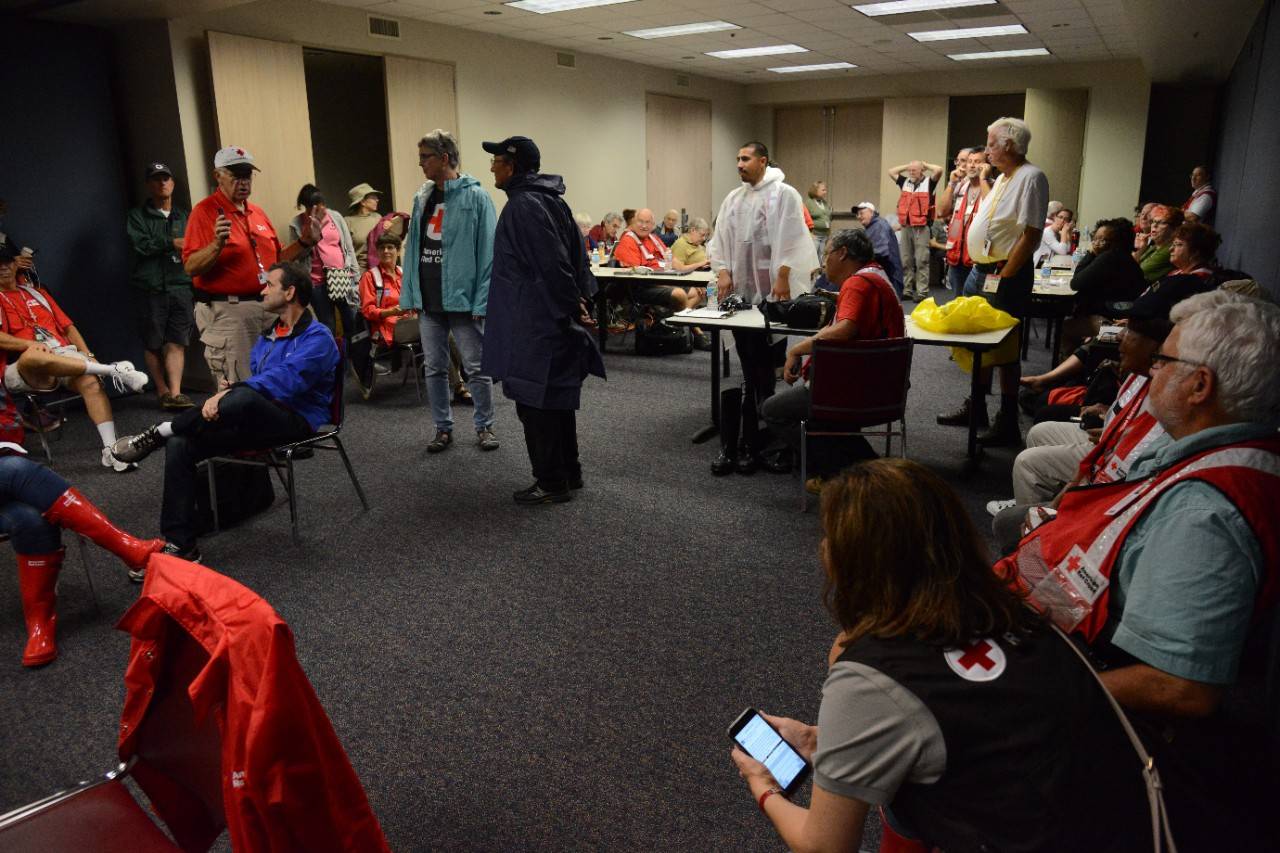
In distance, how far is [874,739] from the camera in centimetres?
100

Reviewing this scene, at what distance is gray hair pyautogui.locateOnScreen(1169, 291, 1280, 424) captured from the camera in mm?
1472

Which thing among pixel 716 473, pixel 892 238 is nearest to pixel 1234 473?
pixel 716 473

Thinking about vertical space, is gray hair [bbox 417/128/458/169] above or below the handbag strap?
above

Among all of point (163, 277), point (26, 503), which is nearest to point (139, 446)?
point (26, 503)

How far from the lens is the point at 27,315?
455 cm

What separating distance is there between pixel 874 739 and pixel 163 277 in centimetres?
602

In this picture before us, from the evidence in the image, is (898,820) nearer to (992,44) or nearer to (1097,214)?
(992,44)

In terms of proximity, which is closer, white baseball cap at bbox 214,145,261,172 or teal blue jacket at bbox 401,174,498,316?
teal blue jacket at bbox 401,174,498,316

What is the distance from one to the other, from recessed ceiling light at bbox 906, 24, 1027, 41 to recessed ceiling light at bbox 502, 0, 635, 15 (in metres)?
3.66

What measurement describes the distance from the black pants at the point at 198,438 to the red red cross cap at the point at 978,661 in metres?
2.91

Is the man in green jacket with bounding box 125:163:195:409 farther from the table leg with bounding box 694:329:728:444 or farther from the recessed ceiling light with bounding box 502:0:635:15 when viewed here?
the table leg with bounding box 694:329:728:444

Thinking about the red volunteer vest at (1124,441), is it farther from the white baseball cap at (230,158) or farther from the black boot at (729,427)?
the white baseball cap at (230,158)

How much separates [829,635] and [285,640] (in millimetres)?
1951

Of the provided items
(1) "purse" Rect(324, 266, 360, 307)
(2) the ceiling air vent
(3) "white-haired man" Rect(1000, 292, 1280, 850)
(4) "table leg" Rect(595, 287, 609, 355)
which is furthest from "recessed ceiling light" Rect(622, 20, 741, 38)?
(3) "white-haired man" Rect(1000, 292, 1280, 850)
